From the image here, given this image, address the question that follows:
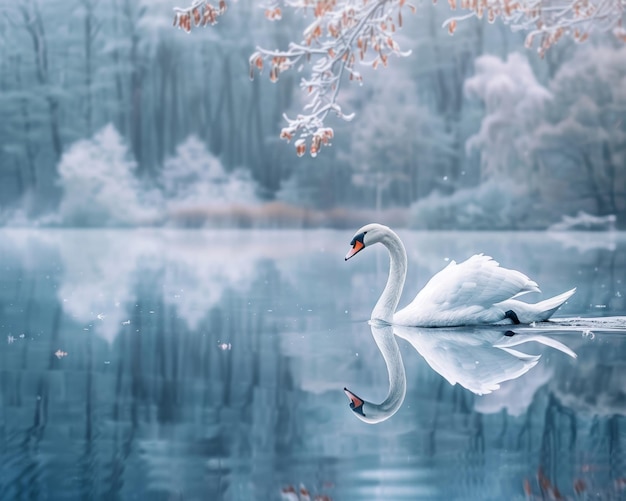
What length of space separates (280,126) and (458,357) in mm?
12263

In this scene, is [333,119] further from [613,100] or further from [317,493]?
[317,493]

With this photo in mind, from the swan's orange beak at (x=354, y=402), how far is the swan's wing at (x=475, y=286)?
55.3 inches

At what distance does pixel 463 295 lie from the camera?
474cm

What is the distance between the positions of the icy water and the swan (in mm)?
99

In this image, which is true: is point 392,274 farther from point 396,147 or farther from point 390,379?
point 396,147

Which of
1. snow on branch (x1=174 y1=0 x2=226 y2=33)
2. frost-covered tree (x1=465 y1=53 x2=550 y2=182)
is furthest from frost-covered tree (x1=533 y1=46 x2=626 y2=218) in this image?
snow on branch (x1=174 y1=0 x2=226 y2=33)

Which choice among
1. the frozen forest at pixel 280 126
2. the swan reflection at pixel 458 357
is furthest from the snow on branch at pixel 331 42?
the frozen forest at pixel 280 126

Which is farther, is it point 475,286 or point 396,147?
point 396,147

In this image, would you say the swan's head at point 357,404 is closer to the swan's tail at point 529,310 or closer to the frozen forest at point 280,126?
the swan's tail at point 529,310

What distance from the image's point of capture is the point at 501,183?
14953 mm

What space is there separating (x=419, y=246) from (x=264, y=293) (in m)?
5.07

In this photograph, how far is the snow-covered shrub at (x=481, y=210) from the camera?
1465cm

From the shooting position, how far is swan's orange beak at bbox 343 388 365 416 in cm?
318

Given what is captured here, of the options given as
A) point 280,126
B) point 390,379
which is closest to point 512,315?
point 390,379
